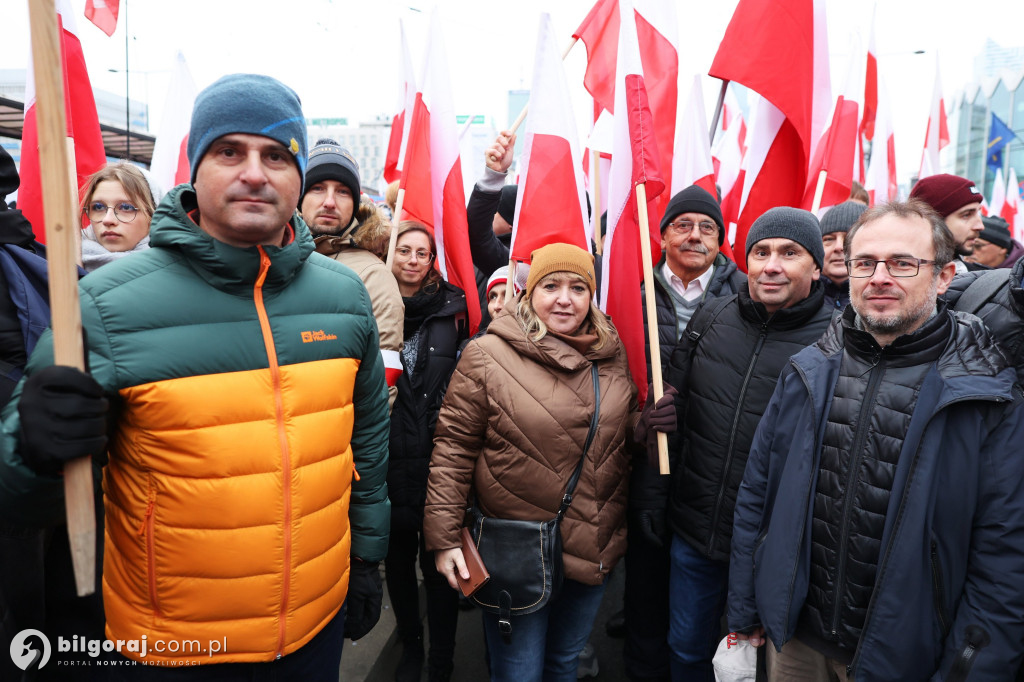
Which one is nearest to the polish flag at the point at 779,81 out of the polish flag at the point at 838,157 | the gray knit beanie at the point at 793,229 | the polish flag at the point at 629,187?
the polish flag at the point at 838,157

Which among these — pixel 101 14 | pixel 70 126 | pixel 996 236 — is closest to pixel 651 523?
pixel 70 126

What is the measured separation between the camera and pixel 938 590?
1783 millimetres

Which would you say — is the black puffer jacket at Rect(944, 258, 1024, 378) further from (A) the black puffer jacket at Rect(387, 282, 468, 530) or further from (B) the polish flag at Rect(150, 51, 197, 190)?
Answer: (B) the polish flag at Rect(150, 51, 197, 190)

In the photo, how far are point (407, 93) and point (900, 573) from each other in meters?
3.94

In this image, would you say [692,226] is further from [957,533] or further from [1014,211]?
[1014,211]

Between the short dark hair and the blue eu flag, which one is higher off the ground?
the blue eu flag

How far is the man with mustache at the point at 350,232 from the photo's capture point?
2760 mm

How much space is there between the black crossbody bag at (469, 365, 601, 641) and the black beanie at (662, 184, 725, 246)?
4.75 ft

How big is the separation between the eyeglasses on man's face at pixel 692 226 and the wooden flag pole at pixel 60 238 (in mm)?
2750

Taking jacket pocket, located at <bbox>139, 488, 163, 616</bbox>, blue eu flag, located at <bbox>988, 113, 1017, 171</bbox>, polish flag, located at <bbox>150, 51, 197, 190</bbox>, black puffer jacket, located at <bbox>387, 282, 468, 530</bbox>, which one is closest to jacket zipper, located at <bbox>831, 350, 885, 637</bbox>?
black puffer jacket, located at <bbox>387, 282, 468, 530</bbox>

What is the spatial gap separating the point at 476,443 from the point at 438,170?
72.4 inches

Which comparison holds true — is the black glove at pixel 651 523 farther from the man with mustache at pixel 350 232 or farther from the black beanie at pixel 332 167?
the black beanie at pixel 332 167

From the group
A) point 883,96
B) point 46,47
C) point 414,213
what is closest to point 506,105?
point 883,96

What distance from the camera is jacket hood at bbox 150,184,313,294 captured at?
1506 millimetres
